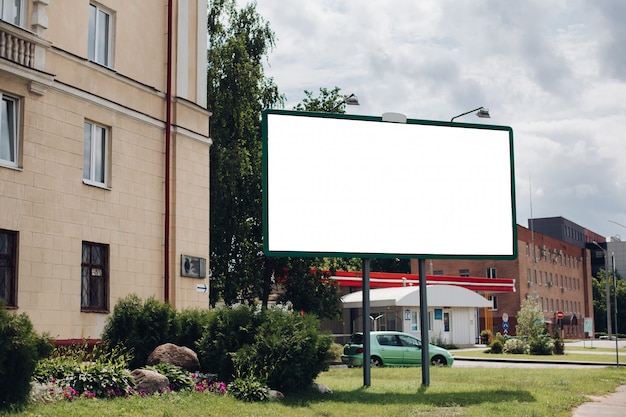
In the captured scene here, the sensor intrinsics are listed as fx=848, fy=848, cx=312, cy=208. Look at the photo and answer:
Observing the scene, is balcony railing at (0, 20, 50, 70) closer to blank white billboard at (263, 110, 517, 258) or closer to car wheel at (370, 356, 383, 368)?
blank white billboard at (263, 110, 517, 258)

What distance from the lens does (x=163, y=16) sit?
2431cm

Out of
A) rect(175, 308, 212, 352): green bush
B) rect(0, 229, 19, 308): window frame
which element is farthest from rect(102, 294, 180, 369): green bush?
rect(0, 229, 19, 308): window frame

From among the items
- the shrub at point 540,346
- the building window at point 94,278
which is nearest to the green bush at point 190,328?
the building window at point 94,278

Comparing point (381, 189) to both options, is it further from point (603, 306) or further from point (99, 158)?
point (603, 306)

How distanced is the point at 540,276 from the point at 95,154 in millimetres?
74874

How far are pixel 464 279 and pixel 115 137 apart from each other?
4737 centimetres

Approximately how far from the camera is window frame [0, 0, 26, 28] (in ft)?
61.3

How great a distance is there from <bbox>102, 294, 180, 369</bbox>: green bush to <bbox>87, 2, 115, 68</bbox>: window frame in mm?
7469

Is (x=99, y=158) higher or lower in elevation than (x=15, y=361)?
higher

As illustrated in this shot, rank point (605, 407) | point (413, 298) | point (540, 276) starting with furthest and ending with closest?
point (540, 276), point (413, 298), point (605, 407)

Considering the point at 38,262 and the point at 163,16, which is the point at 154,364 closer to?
the point at 38,262

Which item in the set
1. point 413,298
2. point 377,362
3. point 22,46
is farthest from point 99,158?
point 413,298

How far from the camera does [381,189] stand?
17828mm

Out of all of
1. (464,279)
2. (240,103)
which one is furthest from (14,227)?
(464,279)
